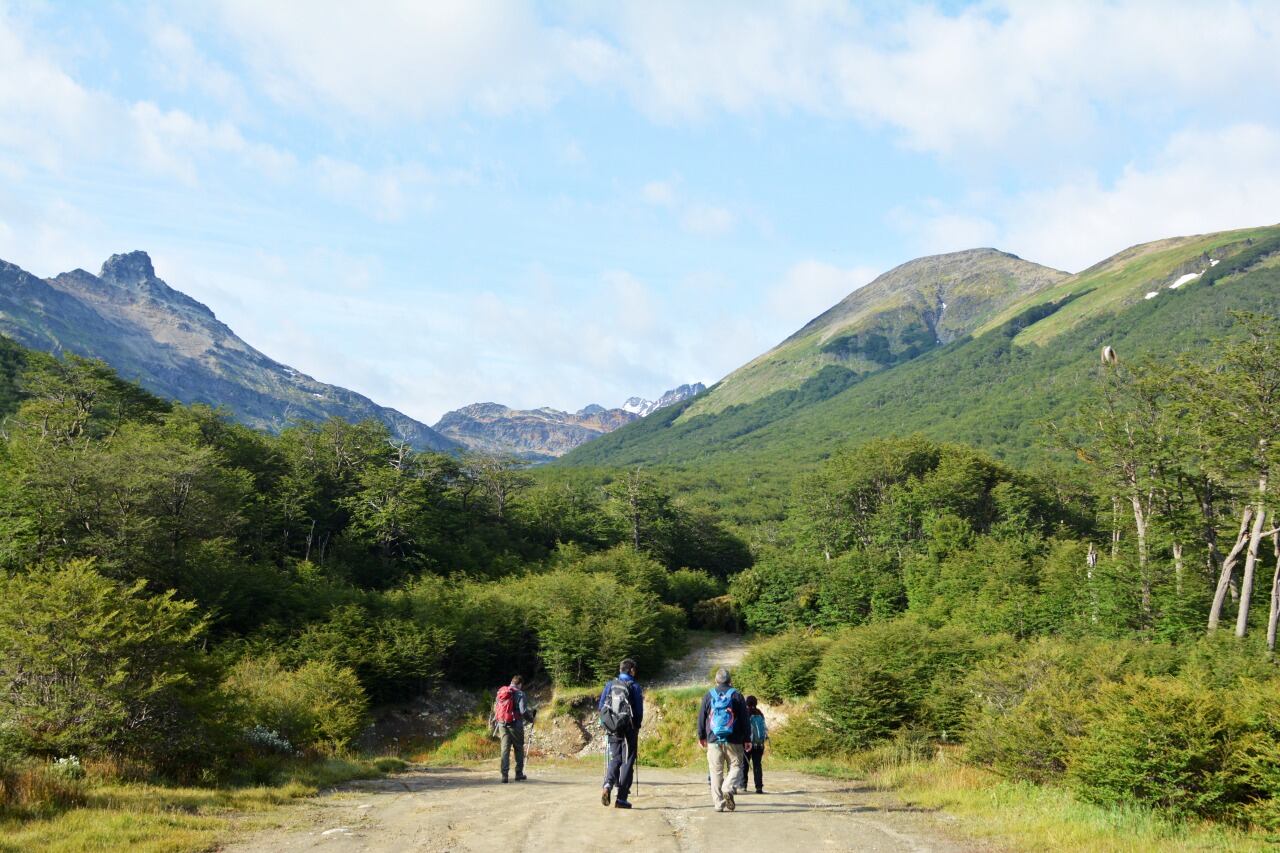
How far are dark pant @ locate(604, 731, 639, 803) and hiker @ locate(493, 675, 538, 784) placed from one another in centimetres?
482

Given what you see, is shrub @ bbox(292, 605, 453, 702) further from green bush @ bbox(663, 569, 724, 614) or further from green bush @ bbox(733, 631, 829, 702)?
green bush @ bbox(663, 569, 724, 614)

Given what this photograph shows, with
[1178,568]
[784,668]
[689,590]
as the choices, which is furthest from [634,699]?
[689,590]

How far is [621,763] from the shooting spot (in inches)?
414

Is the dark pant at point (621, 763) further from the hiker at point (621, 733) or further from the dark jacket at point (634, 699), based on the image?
the dark jacket at point (634, 699)

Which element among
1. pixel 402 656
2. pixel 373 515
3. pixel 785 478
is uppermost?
pixel 785 478

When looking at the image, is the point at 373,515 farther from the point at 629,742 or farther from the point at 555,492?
the point at 629,742

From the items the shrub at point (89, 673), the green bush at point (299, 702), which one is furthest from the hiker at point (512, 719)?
the shrub at point (89, 673)

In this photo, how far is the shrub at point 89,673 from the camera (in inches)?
452

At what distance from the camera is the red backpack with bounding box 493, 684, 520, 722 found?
48.9 ft

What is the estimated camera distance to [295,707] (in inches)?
688

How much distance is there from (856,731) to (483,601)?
27.8 metres

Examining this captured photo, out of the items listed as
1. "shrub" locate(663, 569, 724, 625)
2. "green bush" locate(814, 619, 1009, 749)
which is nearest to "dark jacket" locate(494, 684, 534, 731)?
"green bush" locate(814, 619, 1009, 749)

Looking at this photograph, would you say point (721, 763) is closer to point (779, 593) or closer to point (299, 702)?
point (299, 702)

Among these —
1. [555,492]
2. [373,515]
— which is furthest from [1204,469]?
[555,492]
